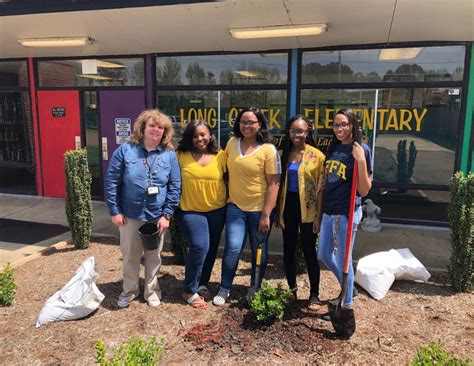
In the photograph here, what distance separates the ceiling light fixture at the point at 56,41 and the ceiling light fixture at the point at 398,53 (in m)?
4.27

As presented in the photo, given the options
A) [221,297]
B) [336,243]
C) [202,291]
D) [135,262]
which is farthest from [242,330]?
[135,262]

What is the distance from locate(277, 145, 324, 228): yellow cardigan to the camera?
10.8 ft

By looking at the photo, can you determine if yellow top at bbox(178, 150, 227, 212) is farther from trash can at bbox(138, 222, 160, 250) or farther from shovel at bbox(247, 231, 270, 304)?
shovel at bbox(247, 231, 270, 304)

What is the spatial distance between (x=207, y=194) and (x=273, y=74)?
3.51 metres

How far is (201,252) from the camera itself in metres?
3.53

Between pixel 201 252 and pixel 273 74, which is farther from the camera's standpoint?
pixel 273 74

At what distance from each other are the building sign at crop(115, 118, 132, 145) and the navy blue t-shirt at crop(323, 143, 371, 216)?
4.90 m

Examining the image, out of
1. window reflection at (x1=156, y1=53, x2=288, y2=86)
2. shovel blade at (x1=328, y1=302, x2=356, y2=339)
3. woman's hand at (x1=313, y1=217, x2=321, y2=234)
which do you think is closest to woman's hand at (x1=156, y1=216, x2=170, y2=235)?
woman's hand at (x1=313, y1=217, x2=321, y2=234)

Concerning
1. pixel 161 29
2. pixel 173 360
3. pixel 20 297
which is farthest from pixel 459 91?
pixel 20 297

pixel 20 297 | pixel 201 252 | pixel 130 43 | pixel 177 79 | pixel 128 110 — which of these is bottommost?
pixel 20 297

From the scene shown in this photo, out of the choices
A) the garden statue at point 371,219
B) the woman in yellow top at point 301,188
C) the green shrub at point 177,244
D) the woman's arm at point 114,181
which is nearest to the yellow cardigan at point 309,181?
the woman in yellow top at point 301,188

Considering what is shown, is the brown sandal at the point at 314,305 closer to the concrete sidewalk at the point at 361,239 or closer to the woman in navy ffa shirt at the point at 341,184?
the woman in navy ffa shirt at the point at 341,184

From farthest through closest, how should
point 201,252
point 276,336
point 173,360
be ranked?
1. point 201,252
2. point 276,336
3. point 173,360

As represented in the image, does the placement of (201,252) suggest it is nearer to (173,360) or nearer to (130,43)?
(173,360)
